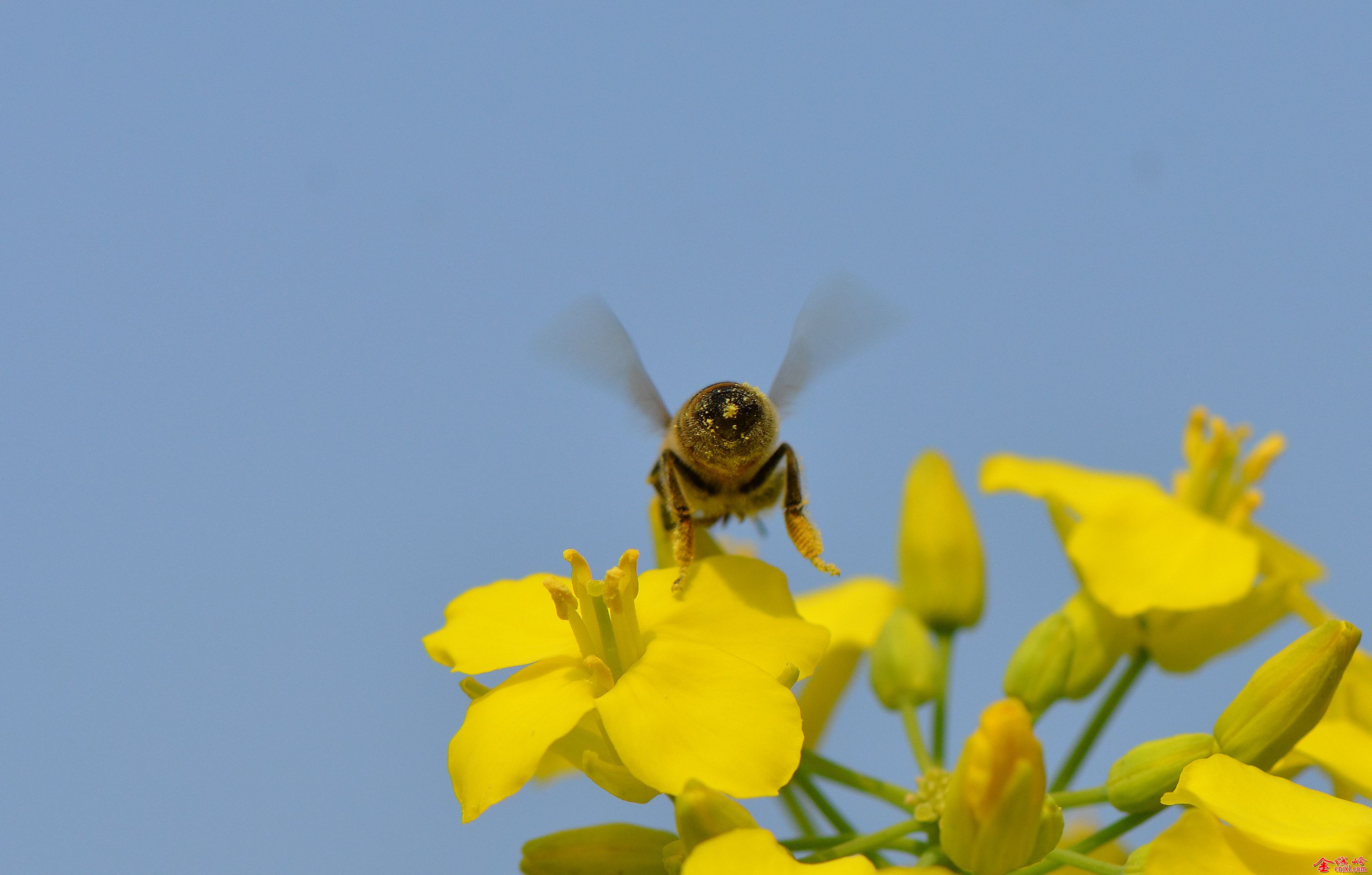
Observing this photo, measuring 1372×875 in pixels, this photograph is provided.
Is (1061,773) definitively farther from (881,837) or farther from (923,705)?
(881,837)

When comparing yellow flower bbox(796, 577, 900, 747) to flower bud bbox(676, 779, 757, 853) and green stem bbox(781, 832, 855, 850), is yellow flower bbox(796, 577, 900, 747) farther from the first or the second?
flower bud bbox(676, 779, 757, 853)

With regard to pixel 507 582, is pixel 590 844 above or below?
below

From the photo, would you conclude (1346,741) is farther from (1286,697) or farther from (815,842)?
(815,842)

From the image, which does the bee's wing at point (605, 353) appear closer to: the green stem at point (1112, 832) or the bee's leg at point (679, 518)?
the bee's leg at point (679, 518)

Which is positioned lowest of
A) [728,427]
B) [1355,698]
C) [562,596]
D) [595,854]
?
[1355,698]

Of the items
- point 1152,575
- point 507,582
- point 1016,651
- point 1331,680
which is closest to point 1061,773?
point 1016,651

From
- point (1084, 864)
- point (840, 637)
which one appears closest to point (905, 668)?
point (840, 637)
